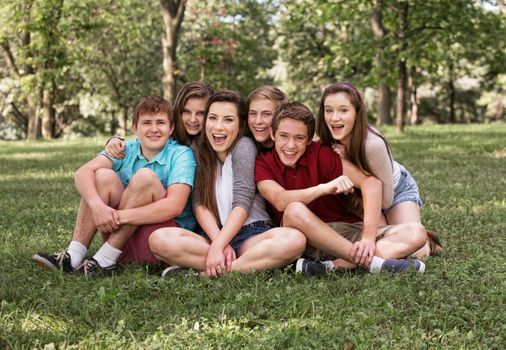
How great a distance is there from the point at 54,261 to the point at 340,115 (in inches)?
86.1

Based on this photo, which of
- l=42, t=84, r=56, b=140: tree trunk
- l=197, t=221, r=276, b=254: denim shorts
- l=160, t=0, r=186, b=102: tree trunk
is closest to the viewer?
l=197, t=221, r=276, b=254: denim shorts

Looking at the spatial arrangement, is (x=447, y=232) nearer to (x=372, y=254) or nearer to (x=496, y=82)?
(x=372, y=254)

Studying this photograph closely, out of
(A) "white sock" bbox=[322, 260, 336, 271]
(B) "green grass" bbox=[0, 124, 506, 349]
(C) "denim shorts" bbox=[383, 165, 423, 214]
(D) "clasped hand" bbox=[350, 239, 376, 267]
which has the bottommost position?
(B) "green grass" bbox=[0, 124, 506, 349]

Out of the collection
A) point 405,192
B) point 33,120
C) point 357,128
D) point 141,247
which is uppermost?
point 357,128

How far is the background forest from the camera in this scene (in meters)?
16.6

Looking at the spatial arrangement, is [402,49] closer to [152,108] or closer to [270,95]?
[270,95]

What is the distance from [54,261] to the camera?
464cm

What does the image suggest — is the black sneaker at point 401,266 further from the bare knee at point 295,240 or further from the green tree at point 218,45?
the green tree at point 218,45

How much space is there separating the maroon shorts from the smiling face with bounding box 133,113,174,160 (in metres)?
0.38

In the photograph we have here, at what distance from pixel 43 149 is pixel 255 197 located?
11.8m

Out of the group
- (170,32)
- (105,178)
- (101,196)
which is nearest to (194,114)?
(105,178)

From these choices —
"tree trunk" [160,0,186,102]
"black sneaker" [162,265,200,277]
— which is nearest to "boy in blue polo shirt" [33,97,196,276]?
"black sneaker" [162,265,200,277]

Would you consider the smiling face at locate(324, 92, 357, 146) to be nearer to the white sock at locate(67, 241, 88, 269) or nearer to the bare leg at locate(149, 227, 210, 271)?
the bare leg at locate(149, 227, 210, 271)

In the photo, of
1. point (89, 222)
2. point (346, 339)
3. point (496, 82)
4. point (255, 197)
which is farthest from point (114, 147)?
point (496, 82)
